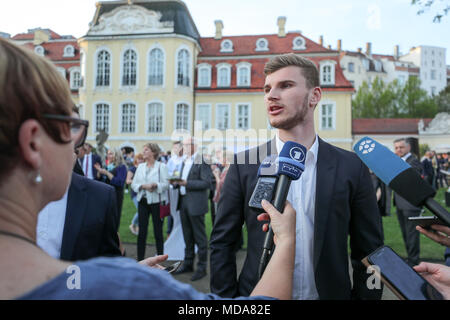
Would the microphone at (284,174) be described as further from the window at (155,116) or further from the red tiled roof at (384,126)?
the red tiled roof at (384,126)

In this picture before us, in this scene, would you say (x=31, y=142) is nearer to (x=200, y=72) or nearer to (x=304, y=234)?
(x=304, y=234)

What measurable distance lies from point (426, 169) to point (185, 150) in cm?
874

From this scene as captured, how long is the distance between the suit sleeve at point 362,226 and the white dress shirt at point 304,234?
280 millimetres

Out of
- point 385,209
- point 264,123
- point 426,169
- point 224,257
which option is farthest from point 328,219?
point 264,123

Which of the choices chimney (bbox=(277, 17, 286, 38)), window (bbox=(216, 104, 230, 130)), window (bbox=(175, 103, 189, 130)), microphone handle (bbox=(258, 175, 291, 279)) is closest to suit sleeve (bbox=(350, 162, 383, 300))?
microphone handle (bbox=(258, 175, 291, 279))

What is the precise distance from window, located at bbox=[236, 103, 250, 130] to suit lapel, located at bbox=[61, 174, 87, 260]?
25683 millimetres

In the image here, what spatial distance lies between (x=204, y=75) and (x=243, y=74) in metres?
3.25

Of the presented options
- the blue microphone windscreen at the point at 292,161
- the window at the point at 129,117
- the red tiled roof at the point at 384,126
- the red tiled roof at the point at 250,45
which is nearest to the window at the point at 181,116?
the window at the point at 129,117

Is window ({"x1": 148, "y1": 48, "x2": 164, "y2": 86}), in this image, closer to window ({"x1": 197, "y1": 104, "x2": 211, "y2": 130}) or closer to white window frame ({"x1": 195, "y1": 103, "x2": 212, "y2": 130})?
white window frame ({"x1": 195, "y1": 103, "x2": 212, "y2": 130})

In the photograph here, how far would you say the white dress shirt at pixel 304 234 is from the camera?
1.91 metres

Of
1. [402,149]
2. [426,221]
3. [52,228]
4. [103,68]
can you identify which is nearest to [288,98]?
[426,221]

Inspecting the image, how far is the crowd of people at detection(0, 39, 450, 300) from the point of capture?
2.84 ft

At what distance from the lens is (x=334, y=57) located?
26.4 meters
